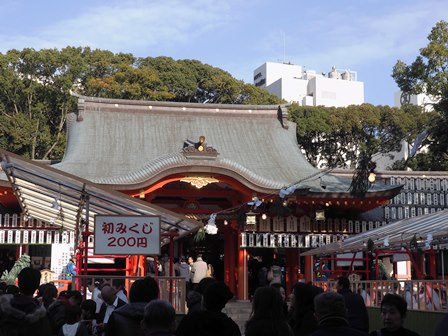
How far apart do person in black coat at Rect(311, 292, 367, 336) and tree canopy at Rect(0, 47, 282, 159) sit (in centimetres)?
Result: 3370

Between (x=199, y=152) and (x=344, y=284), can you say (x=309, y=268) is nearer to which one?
(x=199, y=152)

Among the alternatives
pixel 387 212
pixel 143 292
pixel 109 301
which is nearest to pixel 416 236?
pixel 109 301

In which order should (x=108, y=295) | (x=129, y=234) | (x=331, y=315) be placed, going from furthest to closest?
(x=129, y=234), (x=108, y=295), (x=331, y=315)

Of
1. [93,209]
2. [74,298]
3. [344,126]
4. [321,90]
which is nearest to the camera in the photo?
[74,298]

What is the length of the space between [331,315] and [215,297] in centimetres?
106

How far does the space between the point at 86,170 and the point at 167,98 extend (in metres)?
16.4

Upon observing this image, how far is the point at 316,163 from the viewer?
42.8 m

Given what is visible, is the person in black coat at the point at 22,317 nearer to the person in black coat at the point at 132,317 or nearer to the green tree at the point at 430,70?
the person in black coat at the point at 132,317

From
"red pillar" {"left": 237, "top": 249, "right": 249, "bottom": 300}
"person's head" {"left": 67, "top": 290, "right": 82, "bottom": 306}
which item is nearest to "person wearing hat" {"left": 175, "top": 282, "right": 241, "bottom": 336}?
"person's head" {"left": 67, "top": 290, "right": 82, "bottom": 306}

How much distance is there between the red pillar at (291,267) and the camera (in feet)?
→ 82.3

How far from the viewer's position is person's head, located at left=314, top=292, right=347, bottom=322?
436 centimetres

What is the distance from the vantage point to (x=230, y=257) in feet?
83.3

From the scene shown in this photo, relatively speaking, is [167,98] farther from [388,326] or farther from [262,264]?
[388,326]

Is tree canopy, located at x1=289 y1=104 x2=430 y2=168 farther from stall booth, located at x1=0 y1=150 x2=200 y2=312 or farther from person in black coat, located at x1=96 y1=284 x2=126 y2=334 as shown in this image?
person in black coat, located at x1=96 y1=284 x2=126 y2=334
